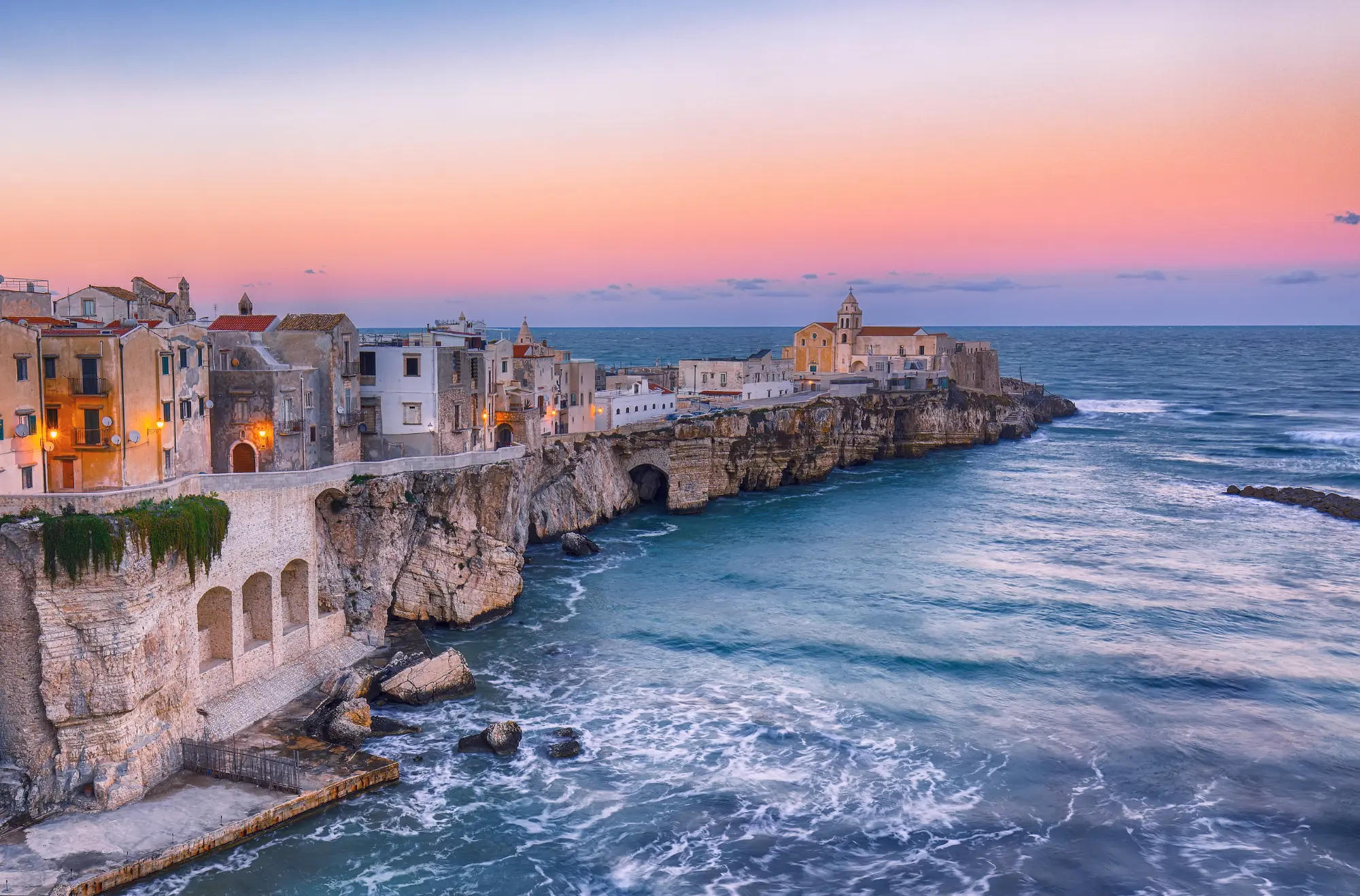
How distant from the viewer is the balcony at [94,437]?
3409 centimetres

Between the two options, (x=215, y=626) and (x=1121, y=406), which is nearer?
(x=215, y=626)

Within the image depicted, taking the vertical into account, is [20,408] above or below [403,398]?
above

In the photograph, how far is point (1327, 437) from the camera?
104688 millimetres

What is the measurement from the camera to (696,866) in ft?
87.8

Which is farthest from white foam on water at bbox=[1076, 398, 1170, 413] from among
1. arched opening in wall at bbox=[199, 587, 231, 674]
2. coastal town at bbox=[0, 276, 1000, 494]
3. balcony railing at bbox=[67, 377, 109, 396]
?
balcony railing at bbox=[67, 377, 109, 396]

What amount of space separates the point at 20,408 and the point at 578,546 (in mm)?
29658

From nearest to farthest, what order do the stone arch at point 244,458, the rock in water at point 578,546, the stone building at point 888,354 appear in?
1. the stone arch at point 244,458
2. the rock in water at point 578,546
3. the stone building at point 888,354

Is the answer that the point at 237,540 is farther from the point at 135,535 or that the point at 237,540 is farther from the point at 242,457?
the point at 242,457

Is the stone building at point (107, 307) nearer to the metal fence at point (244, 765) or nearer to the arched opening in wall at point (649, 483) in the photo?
the metal fence at point (244, 765)

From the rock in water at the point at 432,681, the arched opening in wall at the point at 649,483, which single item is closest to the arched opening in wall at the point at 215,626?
the rock in water at the point at 432,681

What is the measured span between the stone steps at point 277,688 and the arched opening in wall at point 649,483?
34023 mm

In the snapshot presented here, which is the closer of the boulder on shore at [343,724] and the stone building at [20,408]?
the stone building at [20,408]

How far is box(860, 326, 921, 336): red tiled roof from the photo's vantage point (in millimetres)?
114188

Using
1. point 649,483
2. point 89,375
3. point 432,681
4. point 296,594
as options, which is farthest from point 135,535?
point 649,483
